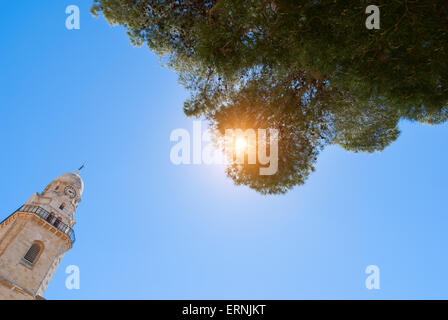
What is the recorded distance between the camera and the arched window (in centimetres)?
2145

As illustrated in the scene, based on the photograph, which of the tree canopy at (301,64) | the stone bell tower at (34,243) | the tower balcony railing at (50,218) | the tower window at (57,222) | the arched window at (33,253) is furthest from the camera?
the tower window at (57,222)

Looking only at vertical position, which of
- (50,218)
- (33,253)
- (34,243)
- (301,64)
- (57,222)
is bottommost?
(33,253)

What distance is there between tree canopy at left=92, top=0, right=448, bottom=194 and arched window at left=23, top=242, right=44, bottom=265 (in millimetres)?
20310

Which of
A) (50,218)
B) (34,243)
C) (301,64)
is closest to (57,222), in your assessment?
→ (50,218)

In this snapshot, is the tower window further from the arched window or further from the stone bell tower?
the arched window

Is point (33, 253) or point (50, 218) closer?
point (33, 253)

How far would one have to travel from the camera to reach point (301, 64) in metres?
6.79

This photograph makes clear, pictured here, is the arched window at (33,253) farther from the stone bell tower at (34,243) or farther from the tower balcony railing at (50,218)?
the tower balcony railing at (50,218)

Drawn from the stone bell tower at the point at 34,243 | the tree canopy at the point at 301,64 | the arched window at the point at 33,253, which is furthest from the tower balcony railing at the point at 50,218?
the tree canopy at the point at 301,64

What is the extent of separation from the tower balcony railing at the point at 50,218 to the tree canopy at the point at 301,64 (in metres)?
20.8

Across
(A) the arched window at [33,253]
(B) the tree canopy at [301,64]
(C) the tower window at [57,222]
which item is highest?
(B) the tree canopy at [301,64]

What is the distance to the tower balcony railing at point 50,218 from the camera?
23.7 metres

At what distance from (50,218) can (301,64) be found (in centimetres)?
2602

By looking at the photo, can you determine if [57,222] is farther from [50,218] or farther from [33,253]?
[33,253]
